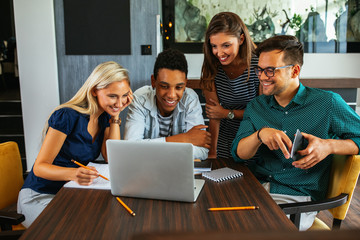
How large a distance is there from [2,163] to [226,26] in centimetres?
145

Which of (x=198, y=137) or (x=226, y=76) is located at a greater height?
(x=226, y=76)

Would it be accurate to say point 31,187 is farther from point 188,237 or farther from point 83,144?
point 188,237

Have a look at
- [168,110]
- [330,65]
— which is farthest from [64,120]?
[330,65]

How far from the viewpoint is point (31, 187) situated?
5.39 feet

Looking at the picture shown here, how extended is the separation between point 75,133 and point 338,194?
1.36 m

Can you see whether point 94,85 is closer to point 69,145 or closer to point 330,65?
point 69,145

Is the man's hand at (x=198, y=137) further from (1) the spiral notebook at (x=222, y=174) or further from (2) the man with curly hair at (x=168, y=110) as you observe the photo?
(1) the spiral notebook at (x=222, y=174)

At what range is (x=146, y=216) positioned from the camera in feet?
3.66

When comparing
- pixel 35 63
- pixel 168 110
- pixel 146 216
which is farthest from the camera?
pixel 35 63

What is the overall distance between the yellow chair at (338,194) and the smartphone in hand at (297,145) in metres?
0.21

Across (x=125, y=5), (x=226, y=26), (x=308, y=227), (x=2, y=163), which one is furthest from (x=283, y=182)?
(x=125, y=5)

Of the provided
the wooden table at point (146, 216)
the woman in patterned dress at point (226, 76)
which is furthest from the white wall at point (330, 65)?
the wooden table at point (146, 216)

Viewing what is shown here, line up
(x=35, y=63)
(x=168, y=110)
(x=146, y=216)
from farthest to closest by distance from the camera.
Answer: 1. (x=35, y=63)
2. (x=168, y=110)
3. (x=146, y=216)

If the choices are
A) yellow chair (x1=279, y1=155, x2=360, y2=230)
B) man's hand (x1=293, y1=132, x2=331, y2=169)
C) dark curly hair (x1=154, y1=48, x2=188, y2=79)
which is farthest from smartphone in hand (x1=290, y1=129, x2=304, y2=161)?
dark curly hair (x1=154, y1=48, x2=188, y2=79)
